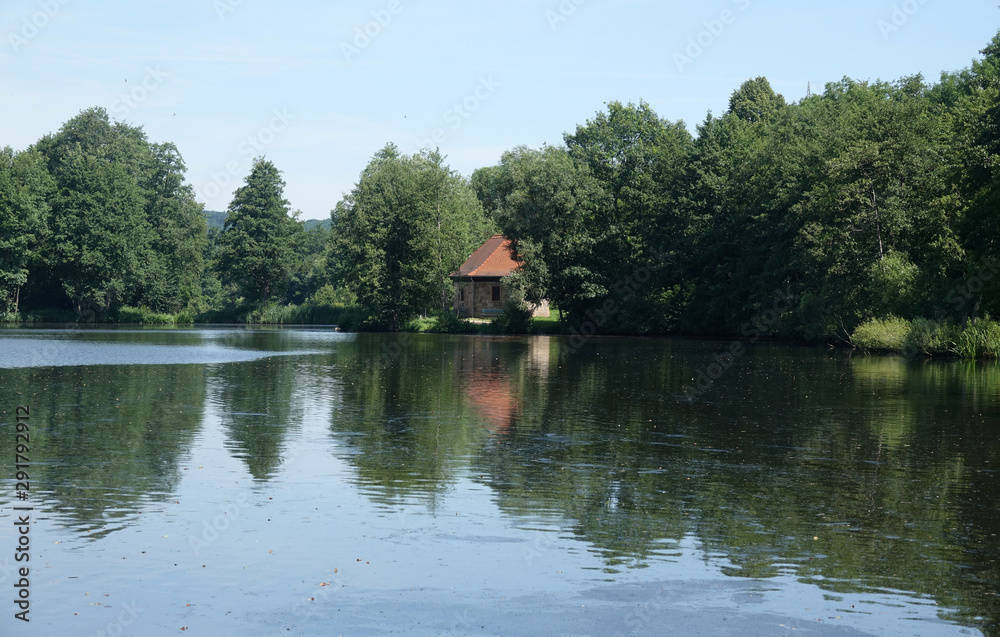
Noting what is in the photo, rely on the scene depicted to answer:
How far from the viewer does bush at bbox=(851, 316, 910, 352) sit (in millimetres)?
55938

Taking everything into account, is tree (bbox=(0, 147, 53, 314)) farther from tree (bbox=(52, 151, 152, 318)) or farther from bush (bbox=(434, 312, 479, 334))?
bush (bbox=(434, 312, 479, 334))

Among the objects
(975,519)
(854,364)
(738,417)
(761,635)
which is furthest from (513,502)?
(854,364)

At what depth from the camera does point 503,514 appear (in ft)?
44.4

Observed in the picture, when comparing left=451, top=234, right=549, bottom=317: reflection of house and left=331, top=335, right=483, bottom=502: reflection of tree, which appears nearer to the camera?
left=331, top=335, right=483, bottom=502: reflection of tree

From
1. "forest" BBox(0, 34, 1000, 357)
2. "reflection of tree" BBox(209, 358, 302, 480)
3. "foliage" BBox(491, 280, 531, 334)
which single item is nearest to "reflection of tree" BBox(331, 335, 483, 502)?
"reflection of tree" BBox(209, 358, 302, 480)

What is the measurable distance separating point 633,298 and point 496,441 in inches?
2573

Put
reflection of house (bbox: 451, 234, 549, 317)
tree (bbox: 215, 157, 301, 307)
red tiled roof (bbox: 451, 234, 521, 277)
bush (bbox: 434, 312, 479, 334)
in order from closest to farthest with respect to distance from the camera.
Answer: bush (bbox: 434, 312, 479, 334) → red tiled roof (bbox: 451, 234, 521, 277) → reflection of house (bbox: 451, 234, 549, 317) → tree (bbox: 215, 157, 301, 307)

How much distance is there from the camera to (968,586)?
33.5 feet

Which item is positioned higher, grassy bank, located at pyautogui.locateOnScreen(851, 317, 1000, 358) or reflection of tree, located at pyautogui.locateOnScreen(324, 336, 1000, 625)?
grassy bank, located at pyautogui.locateOnScreen(851, 317, 1000, 358)

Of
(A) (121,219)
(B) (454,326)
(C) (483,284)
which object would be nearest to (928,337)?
(B) (454,326)

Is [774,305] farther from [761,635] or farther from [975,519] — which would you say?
[761,635]

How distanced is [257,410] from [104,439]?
20.7 feet

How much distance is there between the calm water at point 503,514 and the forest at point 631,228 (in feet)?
92.8

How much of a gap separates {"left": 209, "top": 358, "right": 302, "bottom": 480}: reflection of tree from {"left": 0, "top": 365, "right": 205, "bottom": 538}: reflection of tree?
92 cm
